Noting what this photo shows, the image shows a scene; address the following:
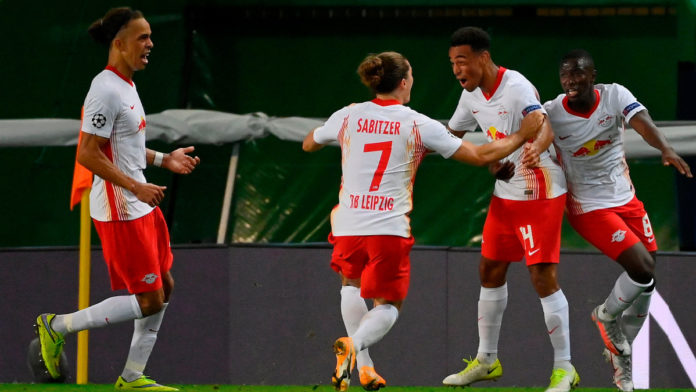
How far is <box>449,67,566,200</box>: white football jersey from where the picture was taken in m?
7.59

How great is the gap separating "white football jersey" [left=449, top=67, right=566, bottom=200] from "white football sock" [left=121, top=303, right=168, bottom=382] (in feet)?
6.71

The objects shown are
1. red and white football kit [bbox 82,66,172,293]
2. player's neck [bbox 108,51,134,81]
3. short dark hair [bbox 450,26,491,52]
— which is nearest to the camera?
red and white football kit [bbox 82,66,172,293]

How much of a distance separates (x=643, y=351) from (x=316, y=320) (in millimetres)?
2067

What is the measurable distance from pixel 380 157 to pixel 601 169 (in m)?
1.48

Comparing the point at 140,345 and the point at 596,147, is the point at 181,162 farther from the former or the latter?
the point at 596,147

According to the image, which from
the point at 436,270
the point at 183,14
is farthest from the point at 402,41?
the point at 436,270

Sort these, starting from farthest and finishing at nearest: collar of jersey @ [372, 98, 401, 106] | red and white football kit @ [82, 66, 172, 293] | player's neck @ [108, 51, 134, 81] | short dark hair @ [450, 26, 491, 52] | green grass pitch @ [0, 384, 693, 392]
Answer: green grass pitch @ [0, 384, 693, 392]
short dark hair @ [450, 26, 491, 52]
player's neck @ [108, 51, 134, 81]
red and white football kit @ [82, 66, 172, 293]
collar of jersey @ [372, 98, 401, 106]

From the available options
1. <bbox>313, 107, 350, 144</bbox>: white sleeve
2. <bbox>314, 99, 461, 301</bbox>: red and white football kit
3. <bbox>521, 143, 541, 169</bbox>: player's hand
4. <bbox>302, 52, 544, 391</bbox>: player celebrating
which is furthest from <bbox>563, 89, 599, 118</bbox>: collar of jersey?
<bbox>313, 107, 350, 144</bbox>: white sleeve

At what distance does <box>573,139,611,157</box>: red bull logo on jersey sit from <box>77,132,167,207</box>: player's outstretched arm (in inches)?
91.5

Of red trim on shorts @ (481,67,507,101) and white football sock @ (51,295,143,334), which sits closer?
white football sock @ (51,295,143,334)

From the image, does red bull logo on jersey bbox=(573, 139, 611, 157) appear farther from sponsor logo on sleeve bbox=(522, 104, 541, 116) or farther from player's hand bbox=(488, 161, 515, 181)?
player's hand bbox=(488, 161, 515, 181)

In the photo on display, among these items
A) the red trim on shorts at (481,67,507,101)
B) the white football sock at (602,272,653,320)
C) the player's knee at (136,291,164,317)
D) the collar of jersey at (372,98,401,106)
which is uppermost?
the red trim on shorts at (481,67,507,101)

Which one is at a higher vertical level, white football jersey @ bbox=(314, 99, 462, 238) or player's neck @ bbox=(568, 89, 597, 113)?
player's neck @ bbox=(568, 89, 597, 113)

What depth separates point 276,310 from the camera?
29.5ft
